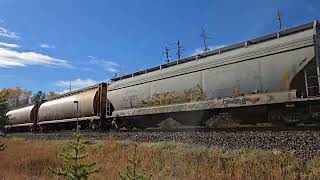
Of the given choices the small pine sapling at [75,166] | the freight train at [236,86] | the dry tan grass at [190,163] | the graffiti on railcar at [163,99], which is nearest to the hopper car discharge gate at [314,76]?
the freight train at [236,86]

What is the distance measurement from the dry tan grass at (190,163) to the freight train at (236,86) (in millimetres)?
3680

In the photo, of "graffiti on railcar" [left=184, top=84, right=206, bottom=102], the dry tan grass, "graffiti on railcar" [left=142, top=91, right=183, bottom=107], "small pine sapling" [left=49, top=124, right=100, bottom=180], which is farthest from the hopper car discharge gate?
"small pine sapling" [left=49, top=124, right=100, bottom=180]

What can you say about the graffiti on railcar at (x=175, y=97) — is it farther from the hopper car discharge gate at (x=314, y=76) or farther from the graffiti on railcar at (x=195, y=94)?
the hopper car discharge gate at (x=314, y=76)

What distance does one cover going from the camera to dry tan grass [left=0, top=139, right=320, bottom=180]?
306 inches

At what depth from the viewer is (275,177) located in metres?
7.41

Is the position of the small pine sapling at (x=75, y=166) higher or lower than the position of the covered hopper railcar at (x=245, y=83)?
lower

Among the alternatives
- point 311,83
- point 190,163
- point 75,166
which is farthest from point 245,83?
point 75,166

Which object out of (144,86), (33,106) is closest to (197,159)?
(144,86)

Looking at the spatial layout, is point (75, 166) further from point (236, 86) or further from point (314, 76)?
point (236, 86)

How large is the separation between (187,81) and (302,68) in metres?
5.77

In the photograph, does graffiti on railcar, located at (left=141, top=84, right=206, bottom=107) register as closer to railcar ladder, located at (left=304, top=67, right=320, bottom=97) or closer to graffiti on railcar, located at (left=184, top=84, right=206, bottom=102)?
graffiti on railcar, located at (left=184, top=84, right=206, bottom=102)

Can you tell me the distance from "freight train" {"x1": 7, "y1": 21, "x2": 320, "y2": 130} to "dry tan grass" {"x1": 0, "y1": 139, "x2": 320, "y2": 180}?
12.1 feet

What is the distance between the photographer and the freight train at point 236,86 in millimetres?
11883

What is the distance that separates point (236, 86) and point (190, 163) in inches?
214
